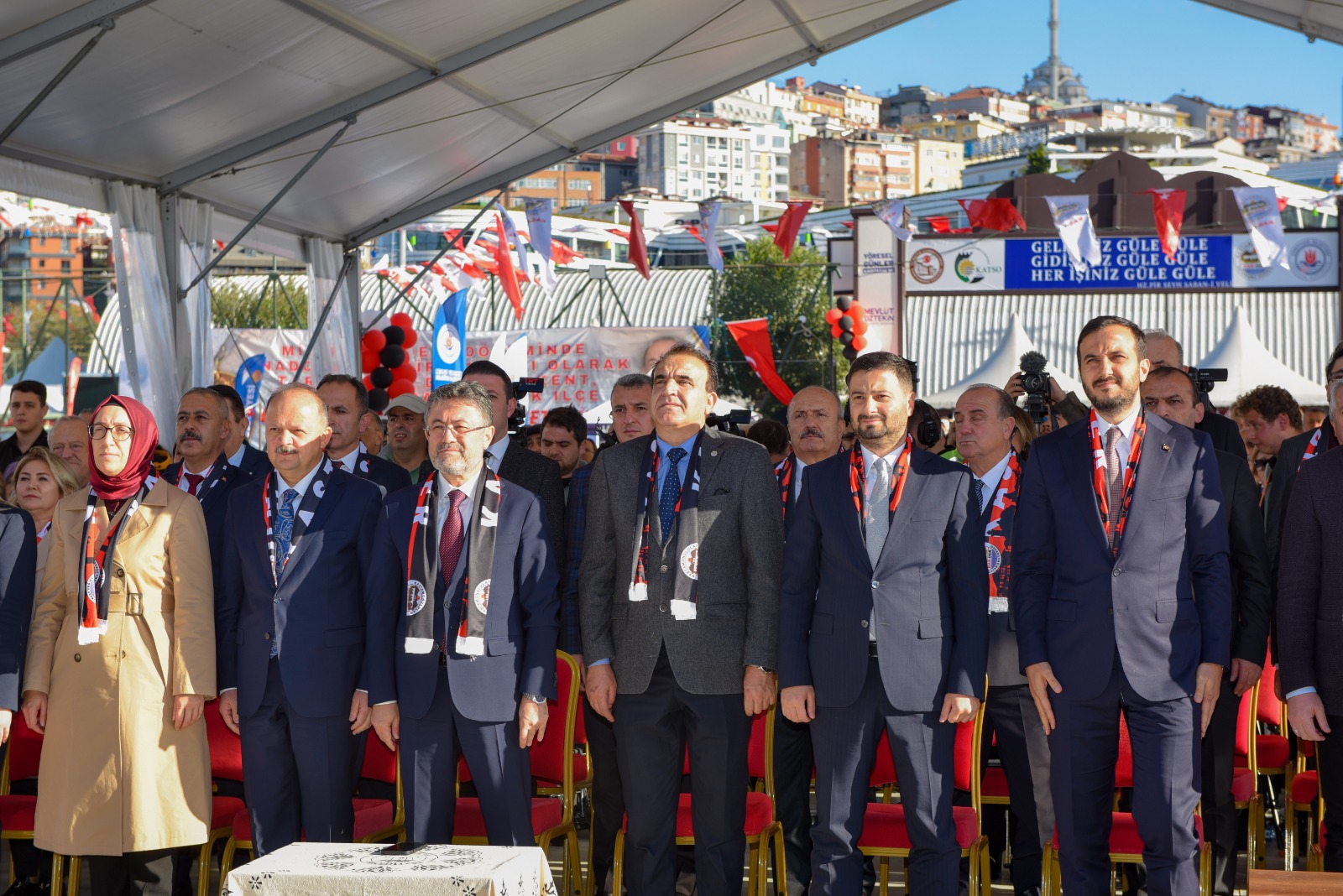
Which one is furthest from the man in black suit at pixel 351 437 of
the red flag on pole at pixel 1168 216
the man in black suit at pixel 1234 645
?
the red flag on pole at pixel 1168 216

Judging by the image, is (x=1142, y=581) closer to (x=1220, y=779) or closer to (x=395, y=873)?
(x=1220, y=779)

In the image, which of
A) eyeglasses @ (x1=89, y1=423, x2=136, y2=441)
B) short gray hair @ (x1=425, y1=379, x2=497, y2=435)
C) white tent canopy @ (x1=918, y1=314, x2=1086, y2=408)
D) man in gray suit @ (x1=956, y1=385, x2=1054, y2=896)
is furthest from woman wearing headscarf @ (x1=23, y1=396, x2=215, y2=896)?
white tent canopy @ (x1=918, y1=314, x2=1086, y2=408)

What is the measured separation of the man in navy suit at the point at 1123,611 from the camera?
147 inches

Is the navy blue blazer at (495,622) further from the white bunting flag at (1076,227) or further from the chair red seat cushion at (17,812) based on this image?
the white bunting flag at (1076,227)

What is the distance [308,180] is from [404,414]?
191 inches

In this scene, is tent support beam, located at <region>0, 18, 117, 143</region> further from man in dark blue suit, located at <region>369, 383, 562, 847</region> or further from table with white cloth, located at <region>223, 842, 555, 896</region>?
table with white cloth, located at <region>223, 842, 555, 896</region>

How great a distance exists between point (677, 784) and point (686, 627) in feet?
1.62

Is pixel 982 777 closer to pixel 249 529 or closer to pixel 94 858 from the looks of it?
pixel 249 529

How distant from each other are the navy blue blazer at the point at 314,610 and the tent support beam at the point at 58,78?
3.72 m

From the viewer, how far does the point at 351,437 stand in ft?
18.5

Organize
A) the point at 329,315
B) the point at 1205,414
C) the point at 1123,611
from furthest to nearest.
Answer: the point at 329,315 → the point at 1205,414 → the point at 1123,611

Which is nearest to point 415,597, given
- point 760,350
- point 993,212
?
point 760,350

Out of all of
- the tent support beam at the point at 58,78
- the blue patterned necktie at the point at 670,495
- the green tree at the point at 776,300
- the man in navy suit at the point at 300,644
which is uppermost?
the green tree at the point at 776,300

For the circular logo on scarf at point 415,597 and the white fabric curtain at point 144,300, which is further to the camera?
the white fabric curtain at point 144,300
